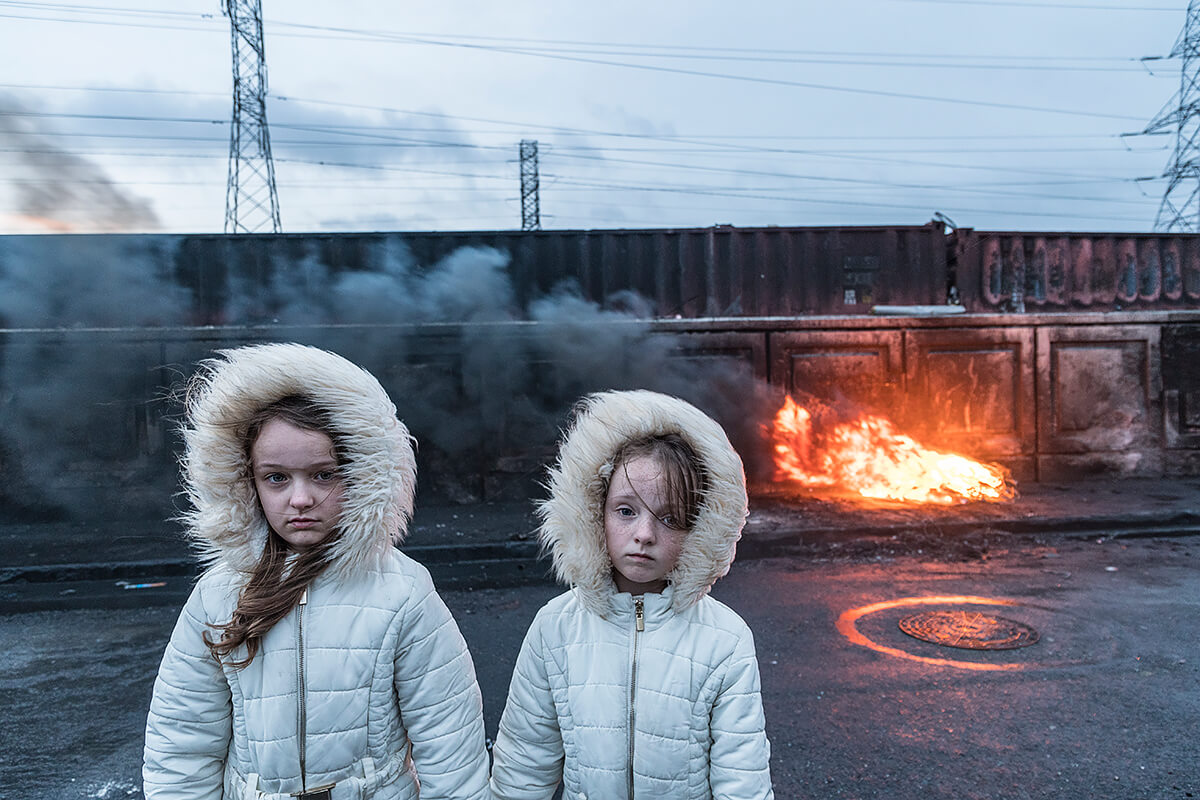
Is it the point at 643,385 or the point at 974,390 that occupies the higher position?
the point at 643,385

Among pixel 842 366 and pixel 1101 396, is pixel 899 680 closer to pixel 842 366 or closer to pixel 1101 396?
pixel 842 366

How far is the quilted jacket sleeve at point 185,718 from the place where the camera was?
170cm

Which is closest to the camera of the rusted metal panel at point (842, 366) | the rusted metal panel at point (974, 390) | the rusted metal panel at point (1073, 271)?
the rusted metal panel at point (842, 366)

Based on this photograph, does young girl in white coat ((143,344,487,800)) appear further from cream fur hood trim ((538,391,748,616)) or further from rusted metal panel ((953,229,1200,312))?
rusted metal panel ((953,229,1200,312))

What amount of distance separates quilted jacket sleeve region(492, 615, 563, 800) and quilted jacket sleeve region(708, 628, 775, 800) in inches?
15.4

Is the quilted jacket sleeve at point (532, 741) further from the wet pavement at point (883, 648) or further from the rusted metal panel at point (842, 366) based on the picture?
the rusted metal panel at point (842, 366)

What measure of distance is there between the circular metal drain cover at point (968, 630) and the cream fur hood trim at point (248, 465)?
14.3 ft

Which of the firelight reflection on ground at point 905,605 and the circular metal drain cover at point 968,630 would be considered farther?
the circular metal drain cover at point 968,630

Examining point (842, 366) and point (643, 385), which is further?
point (842, 366)

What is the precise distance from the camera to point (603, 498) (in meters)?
1.88

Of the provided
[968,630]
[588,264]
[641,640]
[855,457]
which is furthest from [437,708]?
[855,457]

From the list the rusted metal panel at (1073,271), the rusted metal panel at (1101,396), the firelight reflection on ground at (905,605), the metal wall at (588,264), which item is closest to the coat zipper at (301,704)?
the firelight reflection on ground at (905,605)

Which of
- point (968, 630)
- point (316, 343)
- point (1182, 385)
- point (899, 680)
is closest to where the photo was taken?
point (899, 680)

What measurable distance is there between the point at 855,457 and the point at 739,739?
9.35 m
